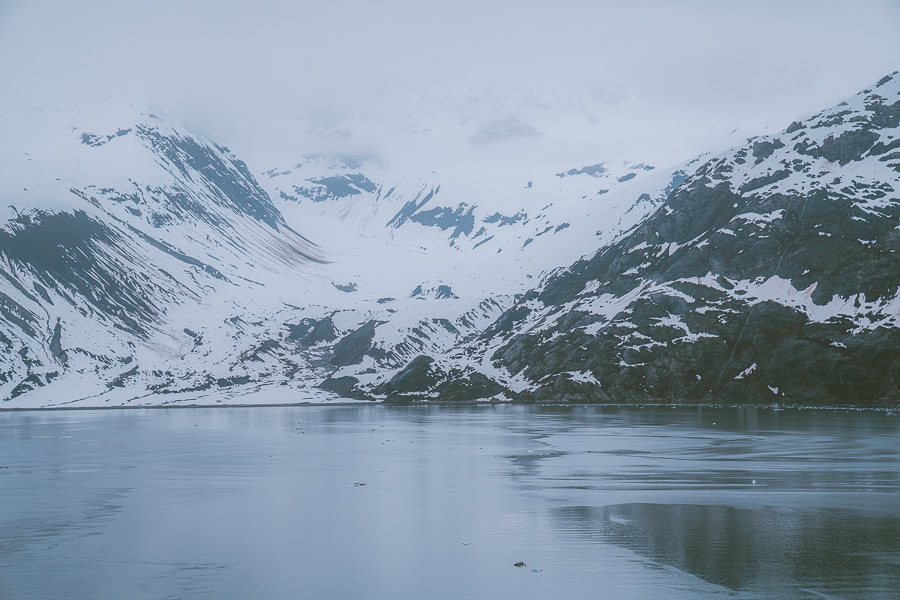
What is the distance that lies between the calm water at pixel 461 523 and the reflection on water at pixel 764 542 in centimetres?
14

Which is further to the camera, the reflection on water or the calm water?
the calm water

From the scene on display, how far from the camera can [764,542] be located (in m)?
41.6

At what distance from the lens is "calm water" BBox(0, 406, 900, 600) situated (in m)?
35.1

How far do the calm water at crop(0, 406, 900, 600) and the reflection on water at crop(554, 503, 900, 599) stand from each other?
14 cm

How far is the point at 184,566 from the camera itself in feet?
126

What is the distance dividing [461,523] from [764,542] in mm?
14809

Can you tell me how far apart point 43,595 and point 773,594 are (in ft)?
80.5

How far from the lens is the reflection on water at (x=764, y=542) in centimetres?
3434

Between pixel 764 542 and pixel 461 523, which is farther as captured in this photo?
pixel 461 523

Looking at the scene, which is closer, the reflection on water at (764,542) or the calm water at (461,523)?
the reflection on water at (764,542)

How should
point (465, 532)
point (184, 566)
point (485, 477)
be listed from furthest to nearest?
1. point (485, 477)
2. point (465, 532)
3. point (184, 566)

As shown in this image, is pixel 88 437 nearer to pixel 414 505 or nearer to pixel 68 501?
pixel 68 501

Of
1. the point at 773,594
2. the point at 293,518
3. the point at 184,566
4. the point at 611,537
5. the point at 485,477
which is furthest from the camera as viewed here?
the point at 485,477

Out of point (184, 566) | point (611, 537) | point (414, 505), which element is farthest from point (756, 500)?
point (184, 566)
